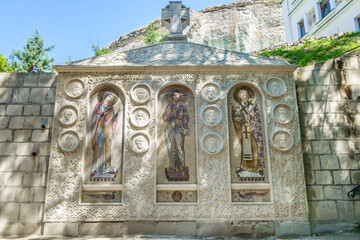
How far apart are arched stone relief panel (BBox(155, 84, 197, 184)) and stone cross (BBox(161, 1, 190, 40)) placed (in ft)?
5.89

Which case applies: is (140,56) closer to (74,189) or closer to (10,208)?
(74,189)

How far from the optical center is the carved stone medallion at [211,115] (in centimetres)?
608

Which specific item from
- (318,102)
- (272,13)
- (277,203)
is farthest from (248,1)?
(277,203)

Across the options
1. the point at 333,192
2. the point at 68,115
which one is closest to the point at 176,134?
the point at 68,115

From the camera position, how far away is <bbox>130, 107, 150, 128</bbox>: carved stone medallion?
6.04 meters

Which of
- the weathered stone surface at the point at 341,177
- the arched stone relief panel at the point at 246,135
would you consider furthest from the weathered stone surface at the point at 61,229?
the weathered stone surface at the point at 341,177

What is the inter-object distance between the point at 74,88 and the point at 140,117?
1.68m

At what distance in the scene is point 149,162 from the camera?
5844 millimetres

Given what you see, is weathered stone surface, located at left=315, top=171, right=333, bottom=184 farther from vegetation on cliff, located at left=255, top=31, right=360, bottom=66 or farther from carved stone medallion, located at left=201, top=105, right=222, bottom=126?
vegetation on cliff, located at left=255, top=31, right=360, bottom=66

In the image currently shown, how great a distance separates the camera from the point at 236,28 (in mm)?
28125

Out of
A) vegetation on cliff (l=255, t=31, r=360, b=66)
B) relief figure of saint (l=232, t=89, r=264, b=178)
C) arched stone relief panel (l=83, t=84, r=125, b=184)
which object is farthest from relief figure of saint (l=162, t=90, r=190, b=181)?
vegetation on cliff (l=255, t=31, r=360, b=66)

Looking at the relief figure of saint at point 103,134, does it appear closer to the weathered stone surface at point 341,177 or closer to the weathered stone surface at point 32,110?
the weathered stone surface at point 32,110

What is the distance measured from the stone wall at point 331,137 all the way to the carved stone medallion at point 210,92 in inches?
79.4

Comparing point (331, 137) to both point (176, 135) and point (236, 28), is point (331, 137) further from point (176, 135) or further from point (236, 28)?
point (236, 28)
